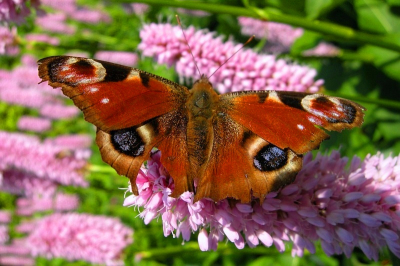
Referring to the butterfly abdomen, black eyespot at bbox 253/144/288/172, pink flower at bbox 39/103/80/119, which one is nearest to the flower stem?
the butterfly abdomen

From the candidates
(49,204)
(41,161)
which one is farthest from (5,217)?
(41,161)

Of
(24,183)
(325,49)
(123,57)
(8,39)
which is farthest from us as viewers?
(123,57)

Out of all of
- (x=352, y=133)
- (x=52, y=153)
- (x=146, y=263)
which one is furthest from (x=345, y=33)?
(x=146, y=263)

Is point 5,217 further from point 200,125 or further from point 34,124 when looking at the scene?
point 200,125

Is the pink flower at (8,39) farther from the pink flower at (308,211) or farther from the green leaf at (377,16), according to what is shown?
the green leaf at (377,16)

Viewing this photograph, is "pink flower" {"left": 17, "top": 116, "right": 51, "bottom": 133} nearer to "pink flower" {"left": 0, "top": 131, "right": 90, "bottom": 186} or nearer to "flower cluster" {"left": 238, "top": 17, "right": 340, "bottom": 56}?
"pink flower" {"left": 0, "top": 131, "right": 90, "bottom": 186}

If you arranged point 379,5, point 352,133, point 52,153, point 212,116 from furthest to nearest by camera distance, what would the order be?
point 52,153 < point 352,133 < point 379,5 < point 212,116

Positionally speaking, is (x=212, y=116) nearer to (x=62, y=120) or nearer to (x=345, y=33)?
(x=345, y=33)
